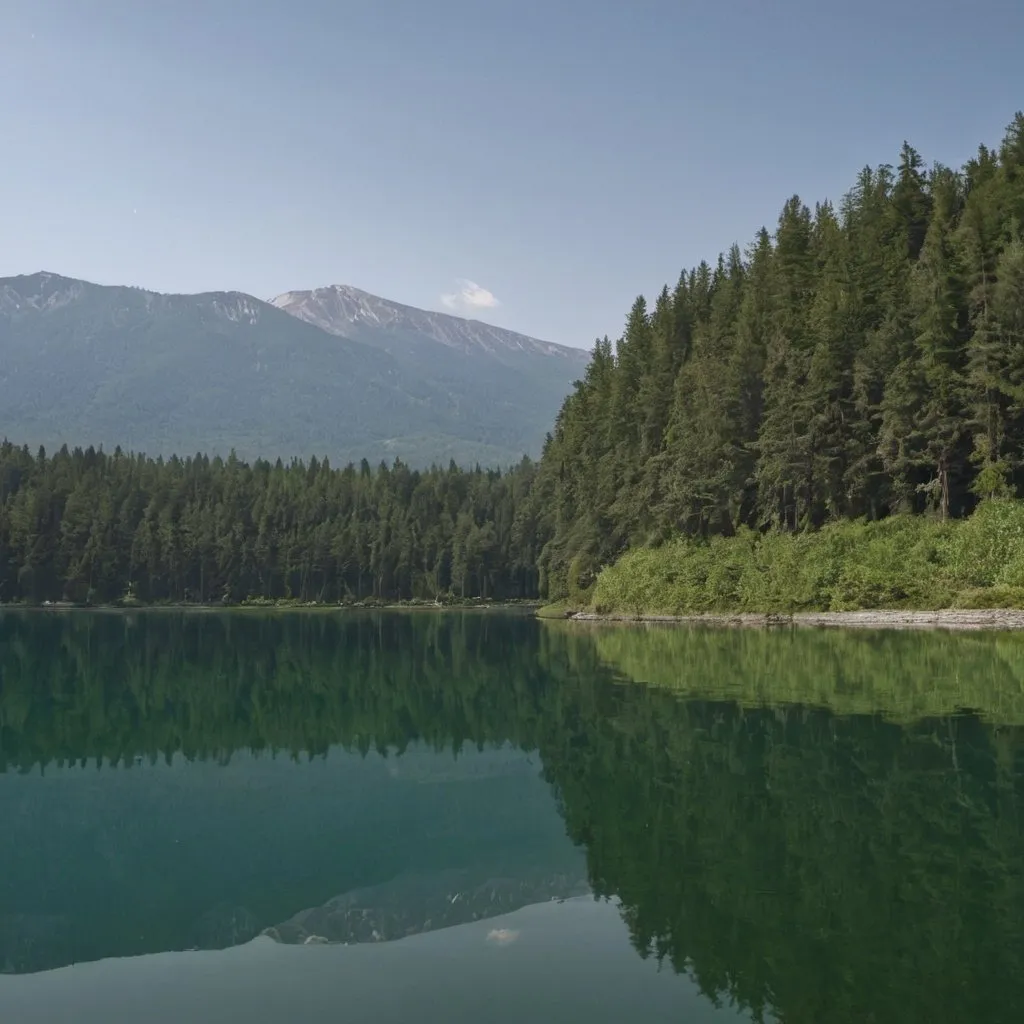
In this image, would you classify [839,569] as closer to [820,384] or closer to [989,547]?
[989,547]

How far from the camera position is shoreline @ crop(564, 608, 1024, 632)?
42.5 metres

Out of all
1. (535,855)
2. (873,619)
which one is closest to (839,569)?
(873,619)

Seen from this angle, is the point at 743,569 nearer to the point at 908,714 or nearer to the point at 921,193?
the point at 921,193

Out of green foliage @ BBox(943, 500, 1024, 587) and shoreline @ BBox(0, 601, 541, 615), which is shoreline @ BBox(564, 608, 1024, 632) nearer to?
green foliage @ BBox(943, 500, 1024, 587)

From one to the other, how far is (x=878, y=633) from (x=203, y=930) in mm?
37598

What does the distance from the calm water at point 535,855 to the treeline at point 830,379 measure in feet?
87.7

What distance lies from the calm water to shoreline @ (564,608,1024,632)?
15.2m

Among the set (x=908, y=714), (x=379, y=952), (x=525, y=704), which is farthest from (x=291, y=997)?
(x=525, y=704)

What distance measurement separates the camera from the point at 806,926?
9.80 m

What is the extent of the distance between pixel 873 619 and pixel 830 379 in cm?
1727

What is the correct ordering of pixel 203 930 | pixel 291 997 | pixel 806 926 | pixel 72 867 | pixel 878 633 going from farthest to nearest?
pixel 878 633
pixel 72 867
pixel 203 930
pixel 806 926
pixel 291 997

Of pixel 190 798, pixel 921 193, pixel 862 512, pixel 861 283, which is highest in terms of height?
pixel 921 193

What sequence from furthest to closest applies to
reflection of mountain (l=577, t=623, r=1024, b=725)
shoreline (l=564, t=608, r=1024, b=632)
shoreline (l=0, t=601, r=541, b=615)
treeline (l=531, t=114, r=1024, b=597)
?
shoreline (l=0, t=601, r=541, b=615)
treeline (l=531, t=114, r=1024, b=597)
shoreline (l=564, t=608, r=1024, b=632)
reflection of mountain (l=577, t=623, r=1024, b=725)

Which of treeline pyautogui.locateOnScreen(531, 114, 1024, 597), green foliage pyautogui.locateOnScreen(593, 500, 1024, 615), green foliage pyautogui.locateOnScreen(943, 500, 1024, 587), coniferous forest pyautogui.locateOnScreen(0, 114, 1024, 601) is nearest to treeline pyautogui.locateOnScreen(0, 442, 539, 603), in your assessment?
coniferous forest pyautogui.locateOnScreen(0, 114, 1024, 601)
